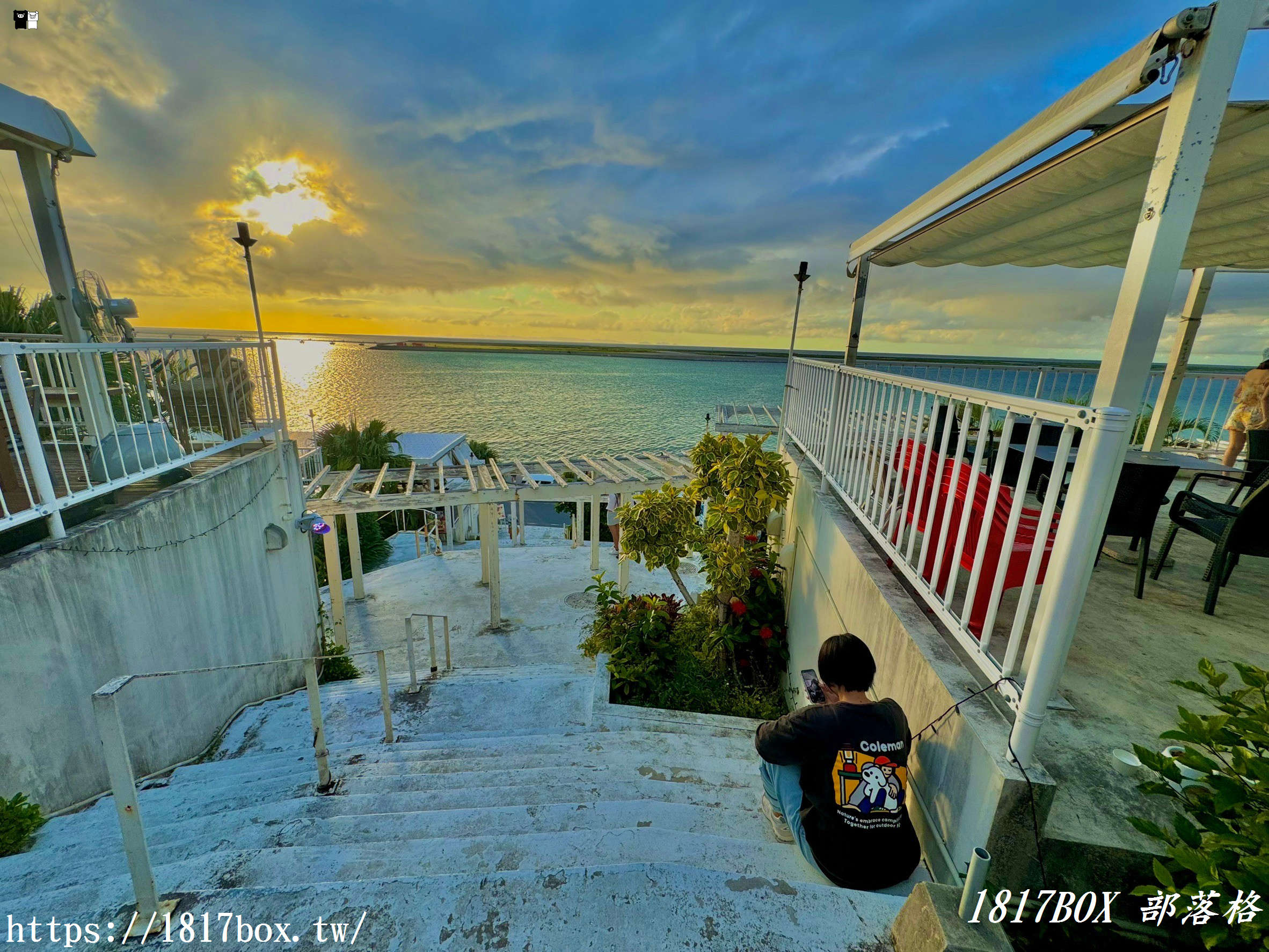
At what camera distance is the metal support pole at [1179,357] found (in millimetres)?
4312

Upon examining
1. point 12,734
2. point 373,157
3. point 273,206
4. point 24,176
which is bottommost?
point 12,734

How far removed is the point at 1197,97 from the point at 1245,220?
7.27 feet

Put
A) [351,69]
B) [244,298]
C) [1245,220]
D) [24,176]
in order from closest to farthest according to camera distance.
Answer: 1. [1245,220]
2. [24,176]
3. [244,298]
4. [351,69]

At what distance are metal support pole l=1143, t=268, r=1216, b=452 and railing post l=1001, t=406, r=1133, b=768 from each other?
484 cm

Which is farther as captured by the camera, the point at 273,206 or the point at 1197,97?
the point at 273,206

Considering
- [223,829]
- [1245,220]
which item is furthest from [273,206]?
[1245,220]

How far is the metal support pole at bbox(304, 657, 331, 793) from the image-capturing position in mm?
2496

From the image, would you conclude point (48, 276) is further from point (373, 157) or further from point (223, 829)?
point (373, 157)

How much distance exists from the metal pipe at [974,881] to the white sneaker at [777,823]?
1.00 meters

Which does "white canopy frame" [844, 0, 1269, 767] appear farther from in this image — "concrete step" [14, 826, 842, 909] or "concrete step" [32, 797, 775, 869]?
"concrete step" [32, 797, 775, 869]

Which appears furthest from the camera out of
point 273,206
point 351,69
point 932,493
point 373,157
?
point 373,157

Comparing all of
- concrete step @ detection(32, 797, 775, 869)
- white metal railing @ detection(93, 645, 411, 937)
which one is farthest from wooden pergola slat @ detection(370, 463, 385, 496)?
white metal railing @ detection(93, 645, 411, 937)

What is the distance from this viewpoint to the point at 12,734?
2.23 metres

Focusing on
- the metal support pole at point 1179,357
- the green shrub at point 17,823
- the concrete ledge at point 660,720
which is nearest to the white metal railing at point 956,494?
the metal support pole at point 1179,357
